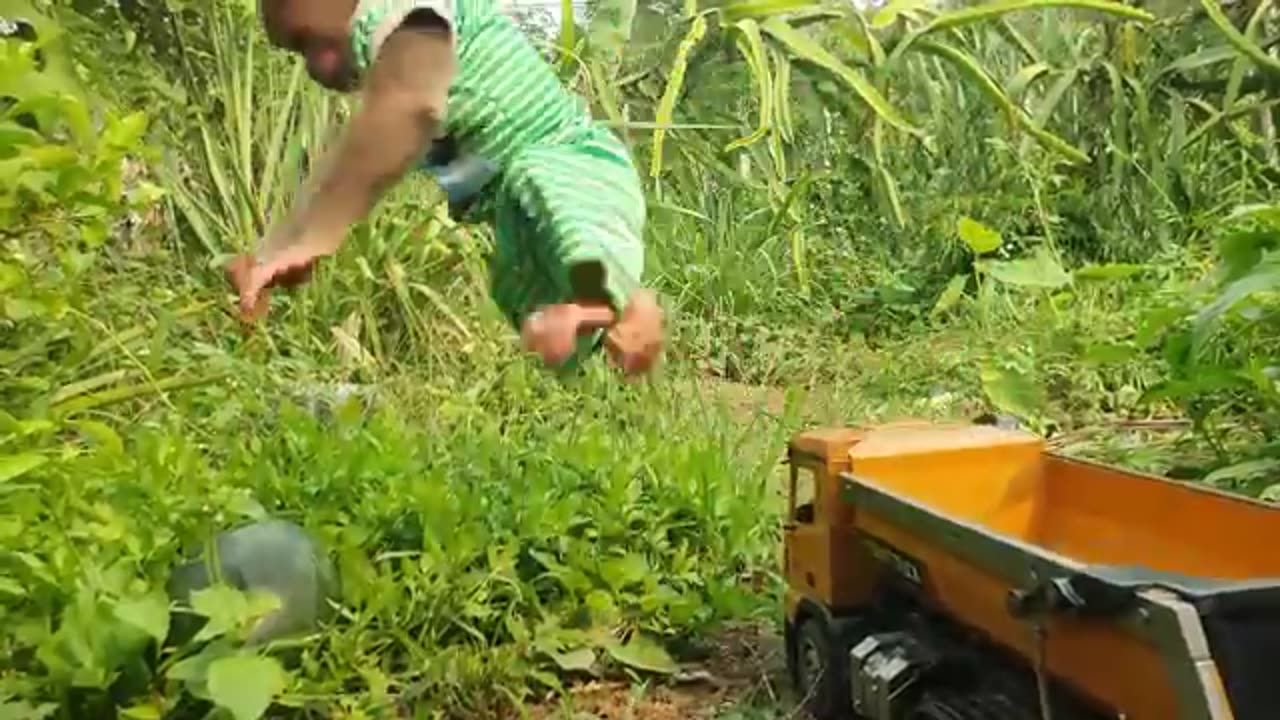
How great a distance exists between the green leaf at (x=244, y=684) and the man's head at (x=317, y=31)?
673mm

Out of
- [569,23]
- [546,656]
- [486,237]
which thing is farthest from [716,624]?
[569,23]

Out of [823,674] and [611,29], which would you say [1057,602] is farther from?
[611,29]

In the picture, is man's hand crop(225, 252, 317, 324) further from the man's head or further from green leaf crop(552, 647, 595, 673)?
green leaf crop(552, 647, 595, 673)

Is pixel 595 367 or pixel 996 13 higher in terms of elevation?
pixel 996 13

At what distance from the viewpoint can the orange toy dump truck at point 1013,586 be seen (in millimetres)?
1379

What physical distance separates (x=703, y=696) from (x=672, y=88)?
2.36 m

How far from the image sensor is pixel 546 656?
7.98 feet

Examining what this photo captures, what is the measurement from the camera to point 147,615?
201 cm

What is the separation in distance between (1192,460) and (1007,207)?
2358 mm

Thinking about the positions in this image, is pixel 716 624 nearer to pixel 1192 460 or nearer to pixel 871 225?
pixel 1192 460

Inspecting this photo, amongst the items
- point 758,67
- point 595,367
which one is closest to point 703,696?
point 595,367

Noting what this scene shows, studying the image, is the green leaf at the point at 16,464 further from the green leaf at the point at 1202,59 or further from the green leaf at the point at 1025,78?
the green leaf at the point at 1025,78

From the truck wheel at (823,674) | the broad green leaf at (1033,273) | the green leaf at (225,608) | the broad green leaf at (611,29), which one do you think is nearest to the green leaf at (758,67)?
the broad green leaf at (611,29)

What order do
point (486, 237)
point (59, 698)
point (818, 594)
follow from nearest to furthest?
point (59, 698), point (818, 594), point (486, 237)
